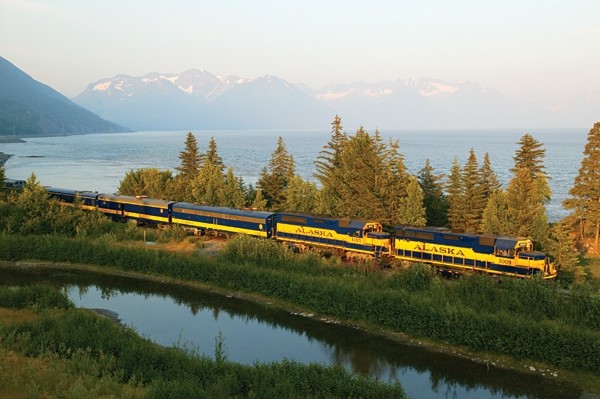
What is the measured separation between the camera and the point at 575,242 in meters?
60.6

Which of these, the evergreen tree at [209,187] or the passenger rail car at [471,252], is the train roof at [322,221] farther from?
the evergreen tree at [209,187]

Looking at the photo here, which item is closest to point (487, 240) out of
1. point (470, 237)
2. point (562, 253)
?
point (470, 237)

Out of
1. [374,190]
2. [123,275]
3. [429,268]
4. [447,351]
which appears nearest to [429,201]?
[374,190]

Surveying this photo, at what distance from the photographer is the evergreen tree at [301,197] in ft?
220

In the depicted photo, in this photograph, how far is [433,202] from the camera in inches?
2510

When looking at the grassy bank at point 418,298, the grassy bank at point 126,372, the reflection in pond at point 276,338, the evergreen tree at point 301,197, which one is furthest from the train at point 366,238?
the grassy bank at point 126,372

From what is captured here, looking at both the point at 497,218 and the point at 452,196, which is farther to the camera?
the point at 452,196

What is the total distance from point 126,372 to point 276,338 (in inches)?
524

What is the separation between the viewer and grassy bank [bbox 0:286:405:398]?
22531 mm

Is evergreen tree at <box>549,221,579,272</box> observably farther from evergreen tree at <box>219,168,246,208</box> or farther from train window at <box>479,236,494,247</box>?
evergreen tree at <box>219,168,246,208</box>

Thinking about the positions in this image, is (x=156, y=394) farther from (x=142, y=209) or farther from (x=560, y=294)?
(x=142, y=209)

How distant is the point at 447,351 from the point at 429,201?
32860 mm

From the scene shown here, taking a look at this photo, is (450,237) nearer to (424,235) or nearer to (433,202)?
(424,235)

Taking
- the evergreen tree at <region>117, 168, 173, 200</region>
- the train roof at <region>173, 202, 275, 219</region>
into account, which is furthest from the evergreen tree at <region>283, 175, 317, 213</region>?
the evergreen tree at <region>117, 168, 173, 200</region>
